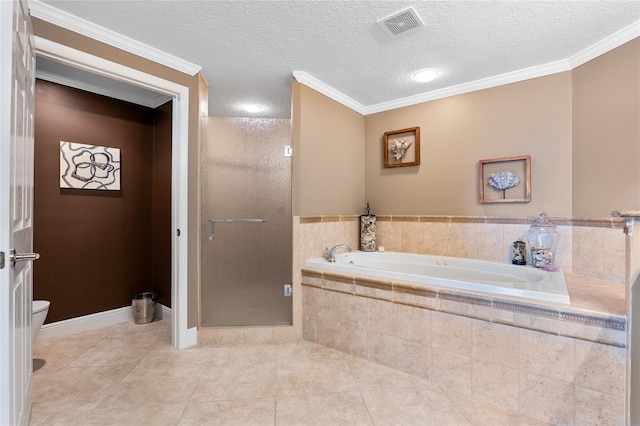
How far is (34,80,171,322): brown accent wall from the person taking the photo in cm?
255

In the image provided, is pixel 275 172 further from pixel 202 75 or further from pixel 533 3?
pixel 533 3

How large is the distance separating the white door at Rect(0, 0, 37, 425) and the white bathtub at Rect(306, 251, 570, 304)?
5.84ft

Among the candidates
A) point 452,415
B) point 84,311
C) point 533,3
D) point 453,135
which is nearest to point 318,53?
point 533,3

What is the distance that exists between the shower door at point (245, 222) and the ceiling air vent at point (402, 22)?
1.06 metres

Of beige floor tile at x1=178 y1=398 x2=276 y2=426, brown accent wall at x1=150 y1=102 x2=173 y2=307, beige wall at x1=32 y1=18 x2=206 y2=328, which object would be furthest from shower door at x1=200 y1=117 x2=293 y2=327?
beige floor tile at x1=178 y1=398 x2=276 y2=426

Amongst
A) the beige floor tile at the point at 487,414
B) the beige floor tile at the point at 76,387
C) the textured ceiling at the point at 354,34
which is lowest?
the beige floor tile at the point at 487,414

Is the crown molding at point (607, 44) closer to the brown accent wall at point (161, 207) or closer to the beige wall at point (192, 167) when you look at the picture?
the beige wall at point (192, 167)

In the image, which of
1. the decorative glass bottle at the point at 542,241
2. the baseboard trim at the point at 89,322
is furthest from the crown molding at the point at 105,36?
the decorative glass bottle at the point at 542,241

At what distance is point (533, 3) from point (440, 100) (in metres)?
1.26

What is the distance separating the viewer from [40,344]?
94.7 inches

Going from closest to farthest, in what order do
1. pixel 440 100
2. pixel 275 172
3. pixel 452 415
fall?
pixel 452 415, pixel 275 172, pixel 440 100

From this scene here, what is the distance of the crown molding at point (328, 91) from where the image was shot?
258 cm

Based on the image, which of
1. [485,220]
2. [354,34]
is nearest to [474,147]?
[485,220]

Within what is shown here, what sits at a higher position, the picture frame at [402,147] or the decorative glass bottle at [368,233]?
the picture frame at [402,147]
